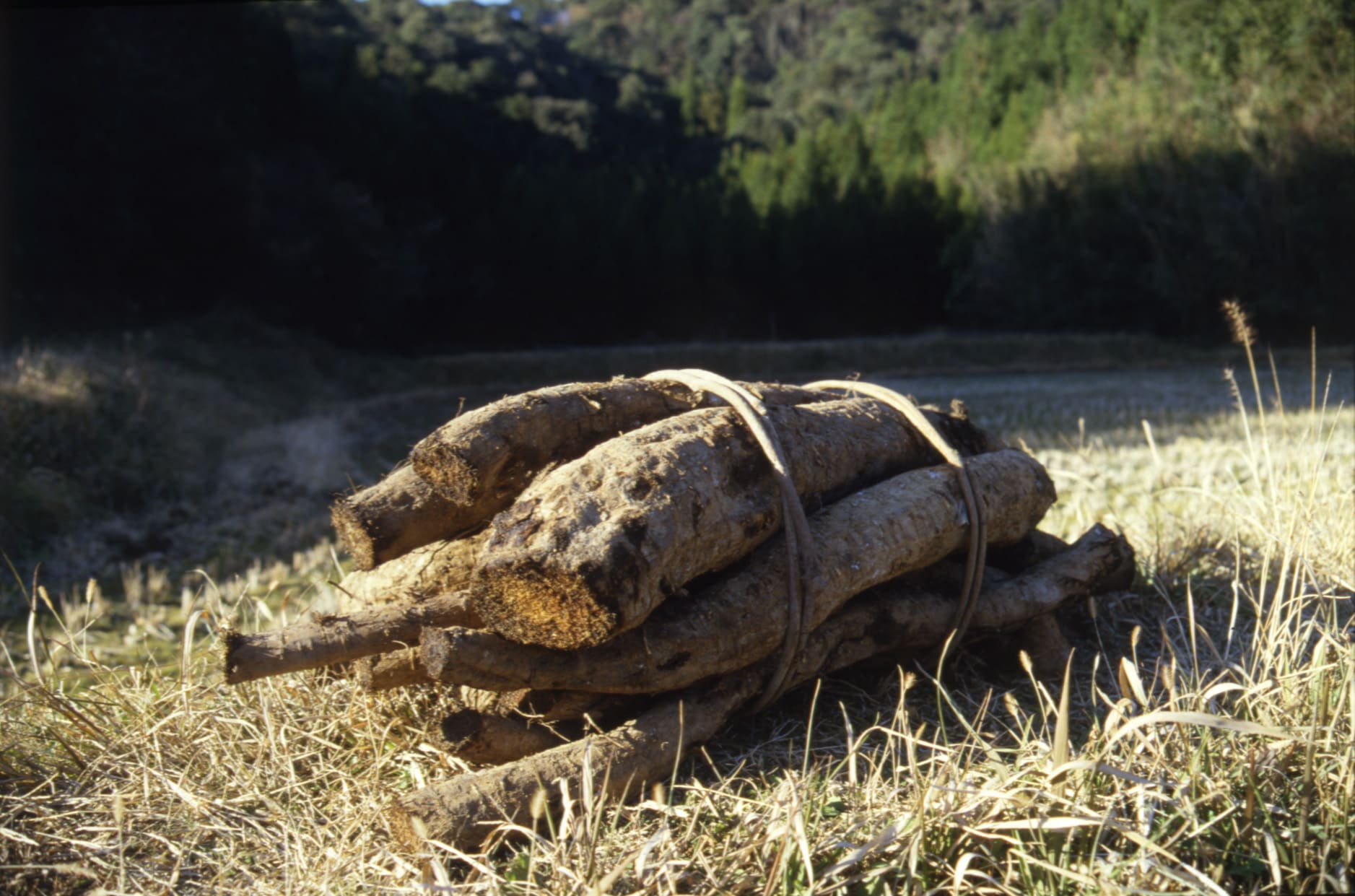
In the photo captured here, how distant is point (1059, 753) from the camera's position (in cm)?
188

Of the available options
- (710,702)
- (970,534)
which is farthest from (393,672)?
(970,534)

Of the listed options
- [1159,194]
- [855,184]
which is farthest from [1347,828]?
[855,184]

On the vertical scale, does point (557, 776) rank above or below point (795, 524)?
below

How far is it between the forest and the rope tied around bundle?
54.3 ft

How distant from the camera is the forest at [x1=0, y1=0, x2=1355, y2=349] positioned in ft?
59.6

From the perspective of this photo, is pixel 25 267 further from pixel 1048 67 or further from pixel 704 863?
pixel 1048 67

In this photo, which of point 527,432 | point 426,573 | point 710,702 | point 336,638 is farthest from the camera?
point 426,573

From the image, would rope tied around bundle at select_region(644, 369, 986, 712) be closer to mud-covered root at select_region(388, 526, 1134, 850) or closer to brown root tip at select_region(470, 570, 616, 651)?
mud-covered root at select_region(388, 526, 1134, 850)

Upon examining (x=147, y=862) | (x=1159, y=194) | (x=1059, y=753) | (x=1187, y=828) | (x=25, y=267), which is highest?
(x=1159, y=194)

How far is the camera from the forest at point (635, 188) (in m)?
18.2

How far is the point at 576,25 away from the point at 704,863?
275 ft

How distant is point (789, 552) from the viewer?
2377 mm

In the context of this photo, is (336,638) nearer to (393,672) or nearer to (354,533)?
(393,672)

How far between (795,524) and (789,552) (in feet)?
0.25
